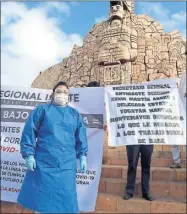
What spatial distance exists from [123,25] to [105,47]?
64.0 inches

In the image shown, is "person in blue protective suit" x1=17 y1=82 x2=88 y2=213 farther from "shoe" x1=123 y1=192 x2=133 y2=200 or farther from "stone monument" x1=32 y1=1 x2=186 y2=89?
"stone monument" x1=32 y1=1 x2=186 y2=89

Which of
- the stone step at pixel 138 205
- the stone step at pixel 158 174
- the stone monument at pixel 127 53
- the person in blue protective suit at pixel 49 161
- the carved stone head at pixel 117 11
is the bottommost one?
the stone step at pixel 138 205

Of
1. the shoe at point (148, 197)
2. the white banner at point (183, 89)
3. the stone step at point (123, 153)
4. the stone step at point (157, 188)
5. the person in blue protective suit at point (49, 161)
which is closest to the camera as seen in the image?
the person in blue protective suit at point (49, 161)

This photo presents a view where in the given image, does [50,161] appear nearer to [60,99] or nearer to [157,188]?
[60,99]

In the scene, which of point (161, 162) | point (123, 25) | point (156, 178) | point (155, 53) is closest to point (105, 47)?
point (123, 25)

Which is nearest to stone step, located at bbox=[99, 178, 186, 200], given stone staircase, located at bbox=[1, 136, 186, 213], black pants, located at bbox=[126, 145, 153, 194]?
stone staircase, located at bbox=[1, 136, 186, 213]

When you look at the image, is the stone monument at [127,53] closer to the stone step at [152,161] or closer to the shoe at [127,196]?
the stone step at [152,161]

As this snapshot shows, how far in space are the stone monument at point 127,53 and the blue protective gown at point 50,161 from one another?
9.91m

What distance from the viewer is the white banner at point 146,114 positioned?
3289mm

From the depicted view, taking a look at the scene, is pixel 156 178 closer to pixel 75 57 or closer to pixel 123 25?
pixel 123 25

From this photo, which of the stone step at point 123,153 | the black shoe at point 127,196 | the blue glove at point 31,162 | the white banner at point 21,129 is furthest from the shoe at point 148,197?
the stone step at point 123,153

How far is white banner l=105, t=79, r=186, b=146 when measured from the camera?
3.29m

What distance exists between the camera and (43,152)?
2.75m

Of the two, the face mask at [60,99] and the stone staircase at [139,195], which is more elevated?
the face mask at [60,99]
